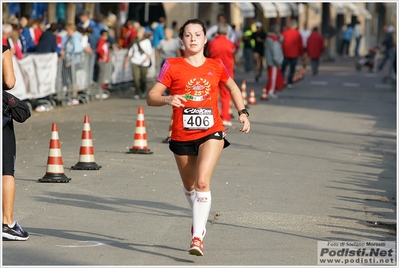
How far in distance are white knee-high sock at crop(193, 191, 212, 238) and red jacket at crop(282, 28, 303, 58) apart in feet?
74.2

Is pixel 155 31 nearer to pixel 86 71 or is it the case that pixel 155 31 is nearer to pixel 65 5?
pixel 65 5

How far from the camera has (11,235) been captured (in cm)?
773

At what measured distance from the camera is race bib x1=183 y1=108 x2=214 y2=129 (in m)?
7.52

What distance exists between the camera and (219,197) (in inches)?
410

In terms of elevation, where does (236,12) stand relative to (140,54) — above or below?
below

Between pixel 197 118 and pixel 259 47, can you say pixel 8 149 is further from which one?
pixel 259 47

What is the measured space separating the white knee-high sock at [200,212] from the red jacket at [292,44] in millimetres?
22617

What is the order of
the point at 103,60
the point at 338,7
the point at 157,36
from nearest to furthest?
1. the point at 103,60
2. the point at 157,36
3. the point at 338,7

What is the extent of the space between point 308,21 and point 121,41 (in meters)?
36.0

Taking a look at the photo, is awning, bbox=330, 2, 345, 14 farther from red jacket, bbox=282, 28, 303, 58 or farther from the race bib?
the race bib

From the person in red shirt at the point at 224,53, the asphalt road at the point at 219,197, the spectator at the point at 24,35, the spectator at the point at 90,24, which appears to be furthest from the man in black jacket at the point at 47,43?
the person in red shirt at the point at 224,53

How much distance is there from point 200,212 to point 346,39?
5529 cm

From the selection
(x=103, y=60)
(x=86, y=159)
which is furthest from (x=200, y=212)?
(x=103, y=60)

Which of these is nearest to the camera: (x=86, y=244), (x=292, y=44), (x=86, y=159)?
(x=86, y=244)
